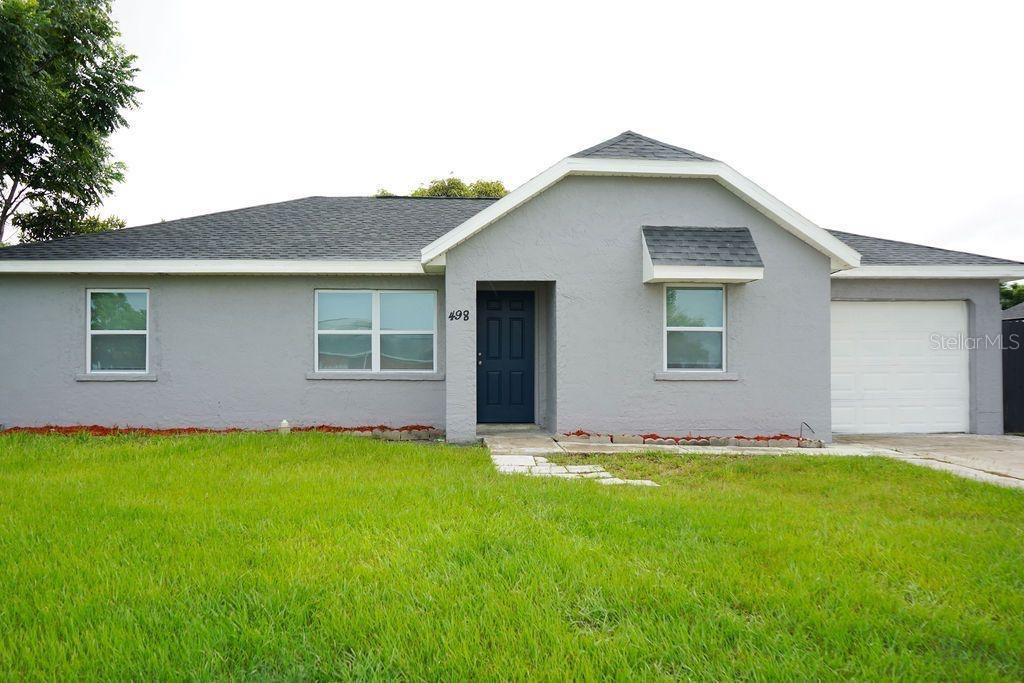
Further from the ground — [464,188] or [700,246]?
[464,188]

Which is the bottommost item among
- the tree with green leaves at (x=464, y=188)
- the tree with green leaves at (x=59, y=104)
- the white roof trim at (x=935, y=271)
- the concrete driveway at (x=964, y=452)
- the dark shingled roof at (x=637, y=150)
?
the concrete driveway at (x=964, y=452)

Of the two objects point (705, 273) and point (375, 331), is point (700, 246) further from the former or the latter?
point (375, 331)

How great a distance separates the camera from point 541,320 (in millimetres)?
11391

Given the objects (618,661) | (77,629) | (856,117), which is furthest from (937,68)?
(77,629)

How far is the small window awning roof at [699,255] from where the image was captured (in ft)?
30.2

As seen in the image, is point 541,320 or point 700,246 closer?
point 700,246

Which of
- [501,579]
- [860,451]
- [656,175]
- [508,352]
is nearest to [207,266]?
[508,352]

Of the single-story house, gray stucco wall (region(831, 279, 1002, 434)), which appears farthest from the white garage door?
gray stucco wall (region(831, 279, 1002, 434))

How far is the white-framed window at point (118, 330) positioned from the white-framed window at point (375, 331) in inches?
123

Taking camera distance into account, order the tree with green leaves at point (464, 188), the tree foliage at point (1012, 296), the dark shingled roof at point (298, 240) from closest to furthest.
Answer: the dark shingled roof at point (298, 240), the tree foliage at point (1012, 296), the tree with green leaves at point (464, 188)

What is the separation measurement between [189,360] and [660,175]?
8655 mm

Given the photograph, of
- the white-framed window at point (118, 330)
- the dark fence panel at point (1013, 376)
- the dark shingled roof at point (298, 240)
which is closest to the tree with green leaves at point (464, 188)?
the dark shingled roof at point (298, 240)

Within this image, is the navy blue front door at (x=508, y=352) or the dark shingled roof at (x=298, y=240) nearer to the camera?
the dark shingled roof at (x=298, y=240)

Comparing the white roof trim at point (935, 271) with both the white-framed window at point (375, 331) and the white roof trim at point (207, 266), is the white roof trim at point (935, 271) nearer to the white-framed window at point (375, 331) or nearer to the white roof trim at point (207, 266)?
the white-framed window at point (375, 331)
